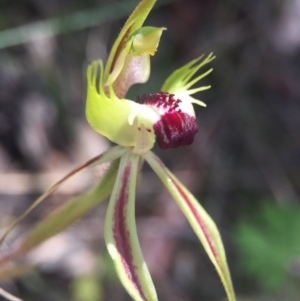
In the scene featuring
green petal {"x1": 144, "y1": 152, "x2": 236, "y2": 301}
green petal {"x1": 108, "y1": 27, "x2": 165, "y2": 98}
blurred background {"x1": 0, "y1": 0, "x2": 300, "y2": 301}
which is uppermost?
blurred background {"x1": 0, "y1": 0, "x2": 300, "y2": 301}

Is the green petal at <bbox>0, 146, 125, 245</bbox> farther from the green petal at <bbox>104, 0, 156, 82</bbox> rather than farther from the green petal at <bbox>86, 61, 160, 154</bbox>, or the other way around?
the green petal at <bbox>104, 0, 156, 82</bbox>

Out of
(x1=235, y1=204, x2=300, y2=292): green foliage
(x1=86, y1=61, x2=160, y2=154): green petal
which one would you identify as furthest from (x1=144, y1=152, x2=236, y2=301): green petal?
(x1=235, y1=204, x2=300, y2=292): green foliage

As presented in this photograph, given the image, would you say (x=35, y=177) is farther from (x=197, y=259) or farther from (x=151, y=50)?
(x=151, y=50)

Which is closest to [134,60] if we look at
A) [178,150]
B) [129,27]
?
[129,27]

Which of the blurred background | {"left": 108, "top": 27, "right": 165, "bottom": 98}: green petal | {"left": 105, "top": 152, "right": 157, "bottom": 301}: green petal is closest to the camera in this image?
{"left": 105, "top": 152, "right": 157, "bottom": 301}: green petal

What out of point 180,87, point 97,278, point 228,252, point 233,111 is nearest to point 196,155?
point 233,111

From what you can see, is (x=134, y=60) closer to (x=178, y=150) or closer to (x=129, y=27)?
(x=129, y=27)

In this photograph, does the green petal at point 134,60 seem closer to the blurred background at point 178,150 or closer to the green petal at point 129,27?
the green petal at point 129,27
